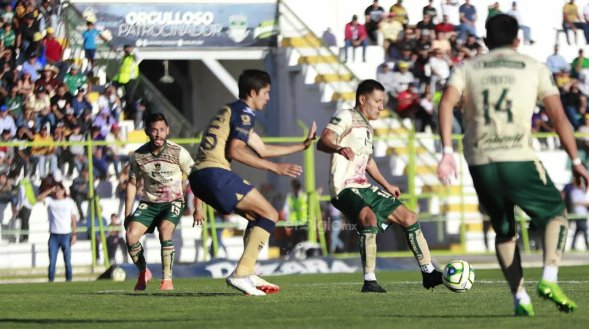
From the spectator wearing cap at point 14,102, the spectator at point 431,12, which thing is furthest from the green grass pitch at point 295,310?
the spectator at point 431,12

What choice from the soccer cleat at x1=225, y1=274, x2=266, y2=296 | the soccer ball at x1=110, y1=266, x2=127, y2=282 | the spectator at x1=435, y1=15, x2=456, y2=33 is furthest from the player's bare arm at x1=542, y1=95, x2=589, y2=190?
the spectator at x1=435, y1=15, x2=456, y2=33

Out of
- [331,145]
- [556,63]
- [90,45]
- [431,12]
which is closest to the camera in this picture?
[331,145]

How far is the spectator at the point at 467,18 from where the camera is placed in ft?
121

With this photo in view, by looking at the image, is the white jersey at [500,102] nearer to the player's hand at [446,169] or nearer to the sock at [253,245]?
the player's hand at [446,169]

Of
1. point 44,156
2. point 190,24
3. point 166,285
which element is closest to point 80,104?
point 44,156

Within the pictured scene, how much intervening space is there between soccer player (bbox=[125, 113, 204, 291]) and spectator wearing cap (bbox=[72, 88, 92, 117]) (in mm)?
13189

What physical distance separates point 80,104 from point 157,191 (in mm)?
13633

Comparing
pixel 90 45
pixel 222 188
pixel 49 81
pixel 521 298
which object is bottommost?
pixel 521 298

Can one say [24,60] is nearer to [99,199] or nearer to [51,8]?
[51,8]

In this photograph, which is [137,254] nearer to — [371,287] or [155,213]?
[155,213]

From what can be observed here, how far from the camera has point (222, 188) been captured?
520 inches

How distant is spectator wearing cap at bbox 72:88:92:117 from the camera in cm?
2991

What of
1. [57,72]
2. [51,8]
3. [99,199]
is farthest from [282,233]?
[51,8]

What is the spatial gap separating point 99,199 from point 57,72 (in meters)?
4.67
